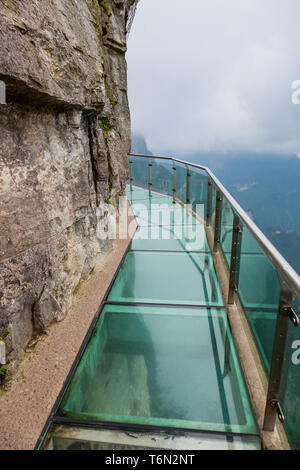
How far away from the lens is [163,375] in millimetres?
2133

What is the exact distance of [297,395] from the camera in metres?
1.29

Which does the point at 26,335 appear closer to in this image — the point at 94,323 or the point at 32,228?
the point at 94,323

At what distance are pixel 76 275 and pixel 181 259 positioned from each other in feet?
5.66

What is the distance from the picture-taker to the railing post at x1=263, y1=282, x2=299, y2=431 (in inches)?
51.4

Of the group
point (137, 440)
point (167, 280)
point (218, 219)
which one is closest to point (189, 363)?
point (137, 440)

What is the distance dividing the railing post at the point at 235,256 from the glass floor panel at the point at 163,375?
23 centimetres

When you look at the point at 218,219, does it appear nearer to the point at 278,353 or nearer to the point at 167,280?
the point at 167,280

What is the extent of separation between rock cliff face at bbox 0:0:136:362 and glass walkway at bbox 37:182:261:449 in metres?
0.53

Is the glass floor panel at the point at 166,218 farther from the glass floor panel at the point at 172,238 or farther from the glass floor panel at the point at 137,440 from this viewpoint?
the glass floor panel at the point at 137,440

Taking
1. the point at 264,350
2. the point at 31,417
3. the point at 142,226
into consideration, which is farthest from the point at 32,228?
the point at 142,226

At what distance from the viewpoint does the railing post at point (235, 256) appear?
2.47 meters

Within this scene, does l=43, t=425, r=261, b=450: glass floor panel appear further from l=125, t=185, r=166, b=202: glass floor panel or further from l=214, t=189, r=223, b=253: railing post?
l=125, t=185, r=166, b=202: glass floor panel

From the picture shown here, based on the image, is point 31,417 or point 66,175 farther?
point 66,175

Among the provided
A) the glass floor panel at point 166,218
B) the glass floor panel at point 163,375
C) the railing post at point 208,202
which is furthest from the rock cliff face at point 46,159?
the glass floor panel at point 166,218
